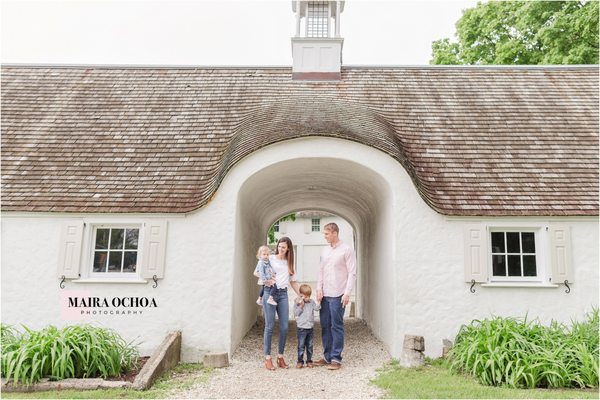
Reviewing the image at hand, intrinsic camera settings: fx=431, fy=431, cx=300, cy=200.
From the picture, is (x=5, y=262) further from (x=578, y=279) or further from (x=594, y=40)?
(x=594, y=40)

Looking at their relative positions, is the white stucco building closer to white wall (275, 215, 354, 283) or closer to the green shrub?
the green shrub

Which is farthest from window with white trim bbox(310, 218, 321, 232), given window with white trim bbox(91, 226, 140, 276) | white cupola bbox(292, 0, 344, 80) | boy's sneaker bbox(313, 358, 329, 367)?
boy's sneaker bbox(313, 358, 329, 367)

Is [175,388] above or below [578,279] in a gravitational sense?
below

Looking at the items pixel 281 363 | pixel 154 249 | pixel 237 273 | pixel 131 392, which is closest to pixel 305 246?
pixel 237 273

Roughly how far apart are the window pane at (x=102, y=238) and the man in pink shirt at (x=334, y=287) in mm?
4036

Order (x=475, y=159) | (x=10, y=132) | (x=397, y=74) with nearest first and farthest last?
(x=475, y=159) → (x=10, y=132) → (x=397, y=74)

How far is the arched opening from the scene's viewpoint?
311 inches

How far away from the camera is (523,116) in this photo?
975 centimetres

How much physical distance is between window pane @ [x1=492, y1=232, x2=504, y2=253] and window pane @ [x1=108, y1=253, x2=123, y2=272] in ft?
22.2

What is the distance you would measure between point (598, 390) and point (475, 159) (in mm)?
4451

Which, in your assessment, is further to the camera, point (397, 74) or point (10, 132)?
point (397, 74)

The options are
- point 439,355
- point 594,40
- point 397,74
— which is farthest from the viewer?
point 594,40

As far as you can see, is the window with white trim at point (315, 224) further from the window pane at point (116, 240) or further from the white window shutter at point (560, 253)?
the white window shutter at point (560, 253)

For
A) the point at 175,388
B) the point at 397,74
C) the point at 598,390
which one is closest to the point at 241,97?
the point at 397,74
